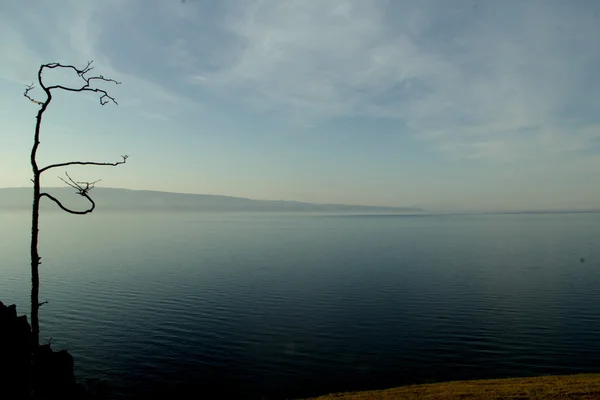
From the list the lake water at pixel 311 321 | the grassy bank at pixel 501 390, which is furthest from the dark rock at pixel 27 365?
the grassy bank at pixel 501 390

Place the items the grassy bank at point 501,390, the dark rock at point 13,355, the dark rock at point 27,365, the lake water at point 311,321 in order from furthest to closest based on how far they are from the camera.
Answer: the lake water at point 311,321, the dark rock at point 27,365, the dark rock at point 13,355, the grassy bank at point 501,390

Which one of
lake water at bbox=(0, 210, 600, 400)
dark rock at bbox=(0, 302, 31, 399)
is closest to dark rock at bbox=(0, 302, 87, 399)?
dark rock at bbox=(0, 302, 31, 399)

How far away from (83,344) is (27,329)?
1339cm

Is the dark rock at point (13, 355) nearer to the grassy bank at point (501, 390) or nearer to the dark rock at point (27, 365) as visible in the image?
the dark rock at point (27, 365)

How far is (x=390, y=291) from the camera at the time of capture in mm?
69125

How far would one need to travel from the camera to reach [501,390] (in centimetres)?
2720

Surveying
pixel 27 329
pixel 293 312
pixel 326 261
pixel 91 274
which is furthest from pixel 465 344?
pixel 91 274

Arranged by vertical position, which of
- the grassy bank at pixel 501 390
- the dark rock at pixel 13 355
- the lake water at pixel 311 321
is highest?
the dark rock at pixel 13 355

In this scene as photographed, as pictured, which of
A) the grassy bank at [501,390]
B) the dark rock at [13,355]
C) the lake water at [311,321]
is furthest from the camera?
the lake water at [311,321]

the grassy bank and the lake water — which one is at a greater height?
the grassy bank

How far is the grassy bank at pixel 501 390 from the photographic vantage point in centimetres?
2522

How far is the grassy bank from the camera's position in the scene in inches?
993

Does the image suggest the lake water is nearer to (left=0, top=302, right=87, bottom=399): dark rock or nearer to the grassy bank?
the grassy bank

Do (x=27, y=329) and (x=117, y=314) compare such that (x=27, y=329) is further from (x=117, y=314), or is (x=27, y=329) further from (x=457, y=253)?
(x=457, y=253)
